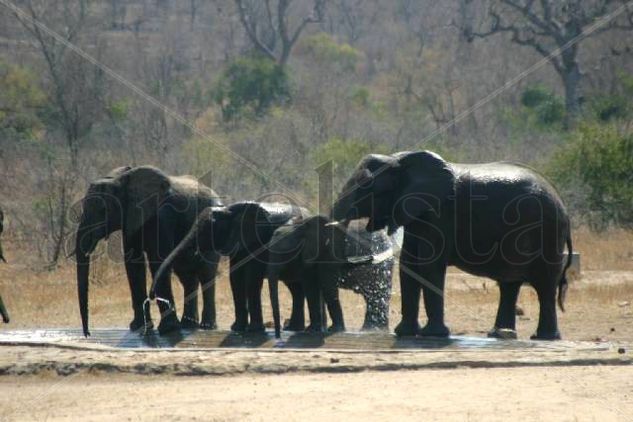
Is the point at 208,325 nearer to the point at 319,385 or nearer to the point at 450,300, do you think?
the point at 319,385

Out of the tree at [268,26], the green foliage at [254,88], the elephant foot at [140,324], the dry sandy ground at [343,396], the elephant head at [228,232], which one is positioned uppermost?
the tree at [268,26]

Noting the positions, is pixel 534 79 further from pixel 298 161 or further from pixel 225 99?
pixel 298 161

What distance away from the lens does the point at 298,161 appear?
3241cm

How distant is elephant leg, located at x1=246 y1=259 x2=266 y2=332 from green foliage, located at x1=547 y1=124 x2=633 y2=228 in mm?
13533

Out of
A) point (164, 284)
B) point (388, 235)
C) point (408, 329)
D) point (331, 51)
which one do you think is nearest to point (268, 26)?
point (331, 51)

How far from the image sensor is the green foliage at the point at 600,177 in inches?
1051

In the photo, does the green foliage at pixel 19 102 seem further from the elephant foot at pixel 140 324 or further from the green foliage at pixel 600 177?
the elephant foot at pixel 140 324

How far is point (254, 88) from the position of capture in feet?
161

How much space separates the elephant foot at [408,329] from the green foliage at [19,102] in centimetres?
2437

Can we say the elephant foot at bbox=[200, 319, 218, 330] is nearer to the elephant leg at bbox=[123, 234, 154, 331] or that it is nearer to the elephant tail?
the elephant leg at bbox=[123, 234, 154, 331]

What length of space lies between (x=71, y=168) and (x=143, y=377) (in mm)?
14973

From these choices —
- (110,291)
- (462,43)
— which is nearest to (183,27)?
(462,43)

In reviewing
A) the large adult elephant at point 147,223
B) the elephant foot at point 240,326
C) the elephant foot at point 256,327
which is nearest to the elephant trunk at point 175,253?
the large adult elephant at point 147,223

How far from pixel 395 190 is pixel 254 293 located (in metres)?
1.69
